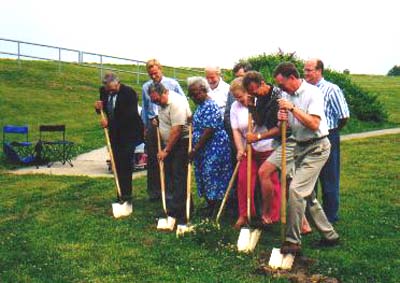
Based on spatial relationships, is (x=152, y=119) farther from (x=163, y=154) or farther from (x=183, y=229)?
(x=183, y=229)

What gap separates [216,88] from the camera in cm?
1025

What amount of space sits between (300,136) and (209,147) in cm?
216

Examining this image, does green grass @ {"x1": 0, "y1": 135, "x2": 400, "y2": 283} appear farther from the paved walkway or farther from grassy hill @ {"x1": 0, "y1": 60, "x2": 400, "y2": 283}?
the paved walkway

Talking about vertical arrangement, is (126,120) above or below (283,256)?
above

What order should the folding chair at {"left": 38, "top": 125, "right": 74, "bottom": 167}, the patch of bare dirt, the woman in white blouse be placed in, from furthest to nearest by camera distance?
the folding chair at {"left": 38, "top": 125, "right": 74, "bottom": 167}, the woman in white blouse, the patch of bare dirt

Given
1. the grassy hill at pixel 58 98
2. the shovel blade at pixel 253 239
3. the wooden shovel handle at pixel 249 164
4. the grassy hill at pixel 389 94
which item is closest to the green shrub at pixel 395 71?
the grassy hill at pixel 389 94

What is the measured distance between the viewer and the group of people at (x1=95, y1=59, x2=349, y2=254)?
7250mm

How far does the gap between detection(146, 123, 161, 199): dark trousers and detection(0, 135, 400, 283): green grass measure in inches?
9.1

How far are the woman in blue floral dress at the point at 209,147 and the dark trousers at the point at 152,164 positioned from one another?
4.07 feet

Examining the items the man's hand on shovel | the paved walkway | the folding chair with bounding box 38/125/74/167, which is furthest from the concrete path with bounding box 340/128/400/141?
the man's hand on shovel

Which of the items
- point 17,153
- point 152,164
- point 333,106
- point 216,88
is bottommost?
point 17,153

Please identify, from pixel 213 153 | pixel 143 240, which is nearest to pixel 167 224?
pixel 143 240

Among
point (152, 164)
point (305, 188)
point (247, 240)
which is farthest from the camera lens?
point (152, 164)

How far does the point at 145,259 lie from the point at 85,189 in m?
5.41
